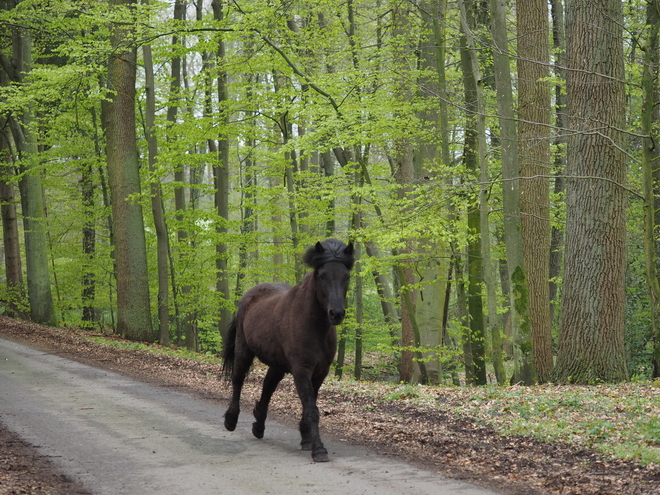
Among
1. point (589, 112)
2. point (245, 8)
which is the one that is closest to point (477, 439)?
point (589, 112)

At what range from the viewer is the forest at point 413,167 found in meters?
11.1

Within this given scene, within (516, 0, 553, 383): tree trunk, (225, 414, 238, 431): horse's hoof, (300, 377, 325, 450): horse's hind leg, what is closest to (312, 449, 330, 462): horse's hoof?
(300, 377, 325, 450): horse's hind leg

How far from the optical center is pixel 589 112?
11.1 metres

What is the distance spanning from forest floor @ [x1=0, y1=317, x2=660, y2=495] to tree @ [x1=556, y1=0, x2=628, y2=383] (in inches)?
140

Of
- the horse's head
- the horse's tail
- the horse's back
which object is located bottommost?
the horse's tail

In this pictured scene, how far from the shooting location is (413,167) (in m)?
17.2

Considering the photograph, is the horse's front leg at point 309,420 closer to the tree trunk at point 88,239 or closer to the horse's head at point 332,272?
the horse's head at point 332,272

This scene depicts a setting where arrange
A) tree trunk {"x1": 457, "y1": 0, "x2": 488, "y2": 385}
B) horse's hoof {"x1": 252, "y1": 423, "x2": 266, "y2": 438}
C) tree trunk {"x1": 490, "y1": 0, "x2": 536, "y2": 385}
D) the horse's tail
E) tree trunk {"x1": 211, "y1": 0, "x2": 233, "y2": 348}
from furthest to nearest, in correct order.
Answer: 1. tree trunk {"x1": 211, "y1": 0, "x2": 233, "y2": 348}
2. tree trunk {"x1": 457, "y1": 0, "x2": 488, "y2": 385}
3. tree trunk {"x1": 490, "y1": 0, "x2": 536, "y2": 385}
4. the horse's tail
5. horse's hoof {"x1": 252, "y1": 423, "x2": 266, "y2": 438}

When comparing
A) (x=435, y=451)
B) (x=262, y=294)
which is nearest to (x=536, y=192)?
(x=262, y=294)

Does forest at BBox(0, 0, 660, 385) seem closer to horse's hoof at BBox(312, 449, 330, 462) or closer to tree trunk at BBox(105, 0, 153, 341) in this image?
tree trunk at BBox(105, 0, 153, 341)

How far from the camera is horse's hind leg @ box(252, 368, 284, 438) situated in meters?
7.28

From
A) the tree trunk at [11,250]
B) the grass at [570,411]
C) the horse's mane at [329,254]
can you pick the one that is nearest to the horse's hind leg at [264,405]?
the horse's mane at [329,254]

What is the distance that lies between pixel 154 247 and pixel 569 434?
19.0m

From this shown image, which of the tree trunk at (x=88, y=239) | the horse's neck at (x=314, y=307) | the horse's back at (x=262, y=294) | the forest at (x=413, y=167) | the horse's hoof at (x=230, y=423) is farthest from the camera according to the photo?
the tree trunk at (x=88, y=239)
